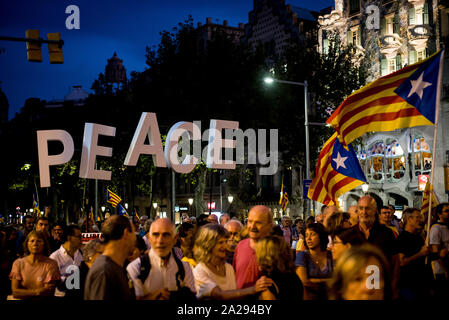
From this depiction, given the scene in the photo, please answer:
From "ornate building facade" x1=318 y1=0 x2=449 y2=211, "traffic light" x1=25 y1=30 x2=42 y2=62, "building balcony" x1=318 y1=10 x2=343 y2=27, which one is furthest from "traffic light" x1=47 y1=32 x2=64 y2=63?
"building balcony" x1=318 y1=10 x2=343 y2=27

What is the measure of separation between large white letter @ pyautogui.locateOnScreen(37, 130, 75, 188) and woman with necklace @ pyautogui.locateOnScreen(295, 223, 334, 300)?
8068mm

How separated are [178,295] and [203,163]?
25.8 metres

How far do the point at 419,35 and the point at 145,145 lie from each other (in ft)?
82.2

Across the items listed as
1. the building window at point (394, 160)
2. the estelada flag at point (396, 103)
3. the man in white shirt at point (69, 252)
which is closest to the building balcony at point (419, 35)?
the building window at point (394, 160)

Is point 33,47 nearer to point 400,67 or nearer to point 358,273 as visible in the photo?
point 358,273

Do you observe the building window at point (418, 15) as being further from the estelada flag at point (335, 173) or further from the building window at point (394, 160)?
the estelada flag at point (335, 173)

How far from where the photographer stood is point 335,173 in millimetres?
12797

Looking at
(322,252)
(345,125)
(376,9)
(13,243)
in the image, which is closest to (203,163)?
(376,9)

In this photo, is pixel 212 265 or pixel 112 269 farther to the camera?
pixel 212 265

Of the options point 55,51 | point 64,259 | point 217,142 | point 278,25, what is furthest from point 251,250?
point 278,25

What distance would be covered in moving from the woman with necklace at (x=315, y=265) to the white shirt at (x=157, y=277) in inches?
60.9

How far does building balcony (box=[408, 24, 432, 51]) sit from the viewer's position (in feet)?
109

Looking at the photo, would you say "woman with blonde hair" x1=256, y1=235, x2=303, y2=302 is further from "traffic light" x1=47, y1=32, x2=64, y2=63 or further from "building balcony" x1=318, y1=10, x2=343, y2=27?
"building balcony" x1=318, y1=10, x2=343, y2=27
